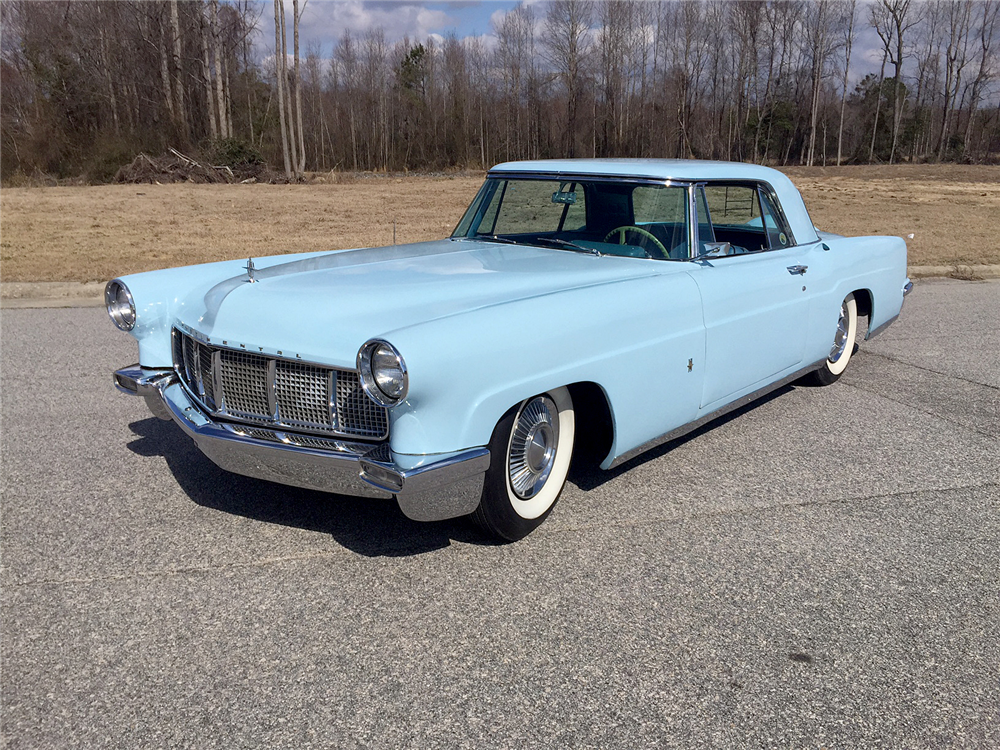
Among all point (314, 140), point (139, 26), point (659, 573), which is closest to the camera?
point (659, 573)

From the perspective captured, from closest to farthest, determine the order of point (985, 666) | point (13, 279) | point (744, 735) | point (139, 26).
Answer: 1. point (744, 735)
2. point (985, 666)
3. point (13, 279)
4. point (139, 26)

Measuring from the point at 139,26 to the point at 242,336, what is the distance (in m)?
44.7

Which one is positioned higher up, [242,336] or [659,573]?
[242,336]

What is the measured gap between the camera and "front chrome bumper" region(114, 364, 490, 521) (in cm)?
293

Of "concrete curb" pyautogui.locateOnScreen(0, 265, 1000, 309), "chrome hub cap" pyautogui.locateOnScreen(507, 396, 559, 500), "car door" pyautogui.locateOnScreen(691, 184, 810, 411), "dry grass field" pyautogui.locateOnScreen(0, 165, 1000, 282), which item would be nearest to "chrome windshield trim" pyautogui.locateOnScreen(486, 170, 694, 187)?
"car door" pyautogui.locateOnScreen(691, 184, 810, 411)

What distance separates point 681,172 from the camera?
4.45 meters

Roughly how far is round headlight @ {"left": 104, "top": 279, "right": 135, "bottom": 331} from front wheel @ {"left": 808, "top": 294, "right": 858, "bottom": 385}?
4308mm

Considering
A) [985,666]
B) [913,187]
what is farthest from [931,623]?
[913,187]

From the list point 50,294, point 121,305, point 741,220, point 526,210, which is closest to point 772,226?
point 741,220

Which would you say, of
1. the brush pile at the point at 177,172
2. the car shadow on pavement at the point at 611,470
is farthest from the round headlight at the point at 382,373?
the brush pile at the point at 177,172

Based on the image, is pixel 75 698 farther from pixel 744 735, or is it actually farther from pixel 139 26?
pixel 139 26

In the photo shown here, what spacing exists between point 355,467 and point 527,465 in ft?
2.48

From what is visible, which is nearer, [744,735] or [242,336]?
[744,735]

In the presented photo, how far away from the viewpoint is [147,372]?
13.4 ft
